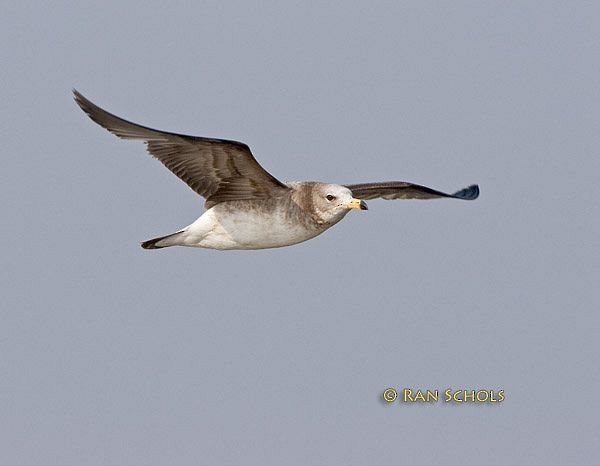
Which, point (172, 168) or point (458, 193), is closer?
point (172, 168)

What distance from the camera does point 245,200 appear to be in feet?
55.9

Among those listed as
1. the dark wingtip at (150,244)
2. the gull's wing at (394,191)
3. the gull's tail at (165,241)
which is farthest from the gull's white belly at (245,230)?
the gull's wing at (394,191)

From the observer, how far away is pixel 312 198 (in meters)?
16.8

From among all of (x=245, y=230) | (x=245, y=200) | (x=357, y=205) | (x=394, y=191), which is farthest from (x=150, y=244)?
(x=394, y=191)

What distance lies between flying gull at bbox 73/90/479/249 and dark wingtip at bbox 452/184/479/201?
421cm

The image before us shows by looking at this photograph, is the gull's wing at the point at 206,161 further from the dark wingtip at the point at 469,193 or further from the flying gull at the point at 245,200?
the dark wingtip at the point at 469,193

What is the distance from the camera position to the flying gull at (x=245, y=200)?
16531mm

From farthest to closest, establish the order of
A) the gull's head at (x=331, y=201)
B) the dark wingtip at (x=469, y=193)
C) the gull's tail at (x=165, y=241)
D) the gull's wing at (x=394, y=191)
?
1. the dark wingtip at (x=469, y=193)
2. the gull's wing at (x=394, y=191)
3. the gull's tail at (x=165, y=241)
4. the gull's head at (x=331, y=201)

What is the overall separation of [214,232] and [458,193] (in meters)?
5.67

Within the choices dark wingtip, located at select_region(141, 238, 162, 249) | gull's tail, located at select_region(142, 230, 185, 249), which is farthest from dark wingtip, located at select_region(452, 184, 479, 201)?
dark wingtip, located at select_region(141, 238, 162, 249)

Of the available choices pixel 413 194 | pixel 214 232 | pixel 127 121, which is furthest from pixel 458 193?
pixel 127 121

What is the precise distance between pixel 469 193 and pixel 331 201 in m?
5.03

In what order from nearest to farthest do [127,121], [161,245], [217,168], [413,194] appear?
[127,121] < [217,168] < [161,245] < [413,194]

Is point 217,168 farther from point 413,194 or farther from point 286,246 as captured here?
point 413,194
